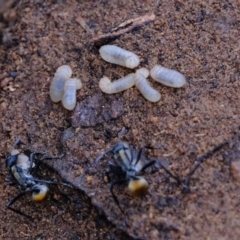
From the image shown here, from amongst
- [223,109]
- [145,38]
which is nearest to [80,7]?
[145,38]

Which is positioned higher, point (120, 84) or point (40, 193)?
point (120, 84)

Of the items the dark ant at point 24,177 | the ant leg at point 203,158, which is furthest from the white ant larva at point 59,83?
the ant leg at point 203,158

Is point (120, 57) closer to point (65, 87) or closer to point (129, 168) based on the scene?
point (65, 87)

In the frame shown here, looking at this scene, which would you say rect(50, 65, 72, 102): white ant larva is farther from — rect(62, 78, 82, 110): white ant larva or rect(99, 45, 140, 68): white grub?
rect(99, 45, 140, 68): white grub

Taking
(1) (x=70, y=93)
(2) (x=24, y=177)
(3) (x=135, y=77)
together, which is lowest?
(2) (x=24, y=177)

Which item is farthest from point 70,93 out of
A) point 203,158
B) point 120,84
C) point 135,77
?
point 203,158

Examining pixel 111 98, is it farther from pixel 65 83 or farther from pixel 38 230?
pixel 38 230

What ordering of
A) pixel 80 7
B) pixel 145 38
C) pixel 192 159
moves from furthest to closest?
1. pixel 80 7
2. pixel 145 38
3. pixel 192 159

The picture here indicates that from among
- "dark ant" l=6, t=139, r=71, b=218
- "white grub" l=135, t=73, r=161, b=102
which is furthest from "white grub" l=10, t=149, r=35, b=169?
"white grub" l=135, t=73, r=161, b=102

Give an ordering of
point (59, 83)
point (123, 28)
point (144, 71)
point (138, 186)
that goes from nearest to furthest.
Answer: point (138, 186)
point (144, 71)
point (59, 83)
point (123, 28)
